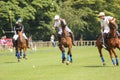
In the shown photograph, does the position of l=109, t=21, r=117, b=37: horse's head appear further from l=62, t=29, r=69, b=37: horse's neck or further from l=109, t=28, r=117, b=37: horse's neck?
l=62, t=29, r=69, b=37: horse's neck

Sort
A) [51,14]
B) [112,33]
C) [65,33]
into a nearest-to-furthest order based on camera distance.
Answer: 1. [112,33]
2. [65,33]
3. [51,14]

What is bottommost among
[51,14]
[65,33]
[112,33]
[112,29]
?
[51,14]

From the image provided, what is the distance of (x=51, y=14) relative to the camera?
71938 mm

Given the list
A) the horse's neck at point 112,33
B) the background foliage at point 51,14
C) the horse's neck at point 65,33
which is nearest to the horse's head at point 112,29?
the horse's neck at point 112,33

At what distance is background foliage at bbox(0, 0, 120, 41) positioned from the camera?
215ft

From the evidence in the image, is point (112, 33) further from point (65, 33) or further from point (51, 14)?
point (51, 14)

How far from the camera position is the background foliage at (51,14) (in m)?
65.6

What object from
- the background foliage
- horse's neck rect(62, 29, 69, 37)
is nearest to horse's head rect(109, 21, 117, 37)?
horse's neck rect(62, 29, 69, 37)

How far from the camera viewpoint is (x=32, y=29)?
2884 inches

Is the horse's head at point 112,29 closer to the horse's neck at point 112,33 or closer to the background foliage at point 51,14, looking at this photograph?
the horse's neck at point 112,33

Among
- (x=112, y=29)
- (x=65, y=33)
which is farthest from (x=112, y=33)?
(x=65, y=33)

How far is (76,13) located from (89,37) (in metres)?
8.29

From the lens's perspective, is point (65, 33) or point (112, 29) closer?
point (112, 29)

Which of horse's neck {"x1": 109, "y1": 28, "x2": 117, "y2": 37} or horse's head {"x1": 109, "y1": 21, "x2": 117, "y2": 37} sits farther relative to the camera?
horse's neck {"x1": 109, "y1": 28, "x2": 117, "y2": 37}
